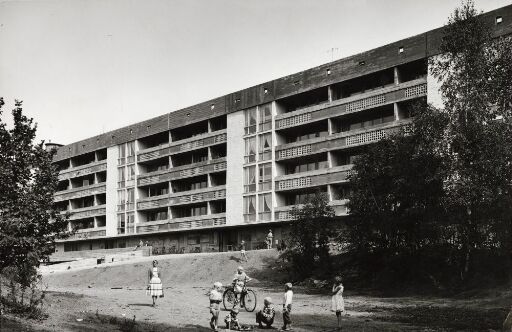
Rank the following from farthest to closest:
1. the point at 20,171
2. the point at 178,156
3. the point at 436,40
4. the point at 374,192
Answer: the point at 178,156, the point at 436,40, the point at 374,192, the point at 20,171

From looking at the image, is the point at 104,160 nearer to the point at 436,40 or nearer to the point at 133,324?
the point at 436,40

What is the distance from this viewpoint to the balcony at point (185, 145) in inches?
2335

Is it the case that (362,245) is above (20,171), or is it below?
below

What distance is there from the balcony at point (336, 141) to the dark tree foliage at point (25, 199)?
30880 millimetres

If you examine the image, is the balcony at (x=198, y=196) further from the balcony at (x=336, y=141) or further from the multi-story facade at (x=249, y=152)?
the balcony at (x=336, y=141)

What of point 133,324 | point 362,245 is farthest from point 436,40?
point 133,324

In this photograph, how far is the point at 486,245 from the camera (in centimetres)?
2756

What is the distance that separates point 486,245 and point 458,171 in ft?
13.1

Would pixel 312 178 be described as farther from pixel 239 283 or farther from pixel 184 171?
pixel 239 283

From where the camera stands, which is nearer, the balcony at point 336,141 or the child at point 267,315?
the child at point 267,315

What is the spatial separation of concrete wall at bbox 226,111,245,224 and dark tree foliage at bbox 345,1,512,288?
23.8 m

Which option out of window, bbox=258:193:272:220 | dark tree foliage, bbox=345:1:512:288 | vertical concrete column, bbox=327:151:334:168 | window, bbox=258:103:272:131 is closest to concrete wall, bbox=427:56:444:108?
dark tree foliage, bbox=345:1:512:288

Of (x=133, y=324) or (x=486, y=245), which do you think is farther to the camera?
(x=486, y=245)

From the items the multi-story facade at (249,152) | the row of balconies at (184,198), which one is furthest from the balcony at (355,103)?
the row of balconies at (184,198)
